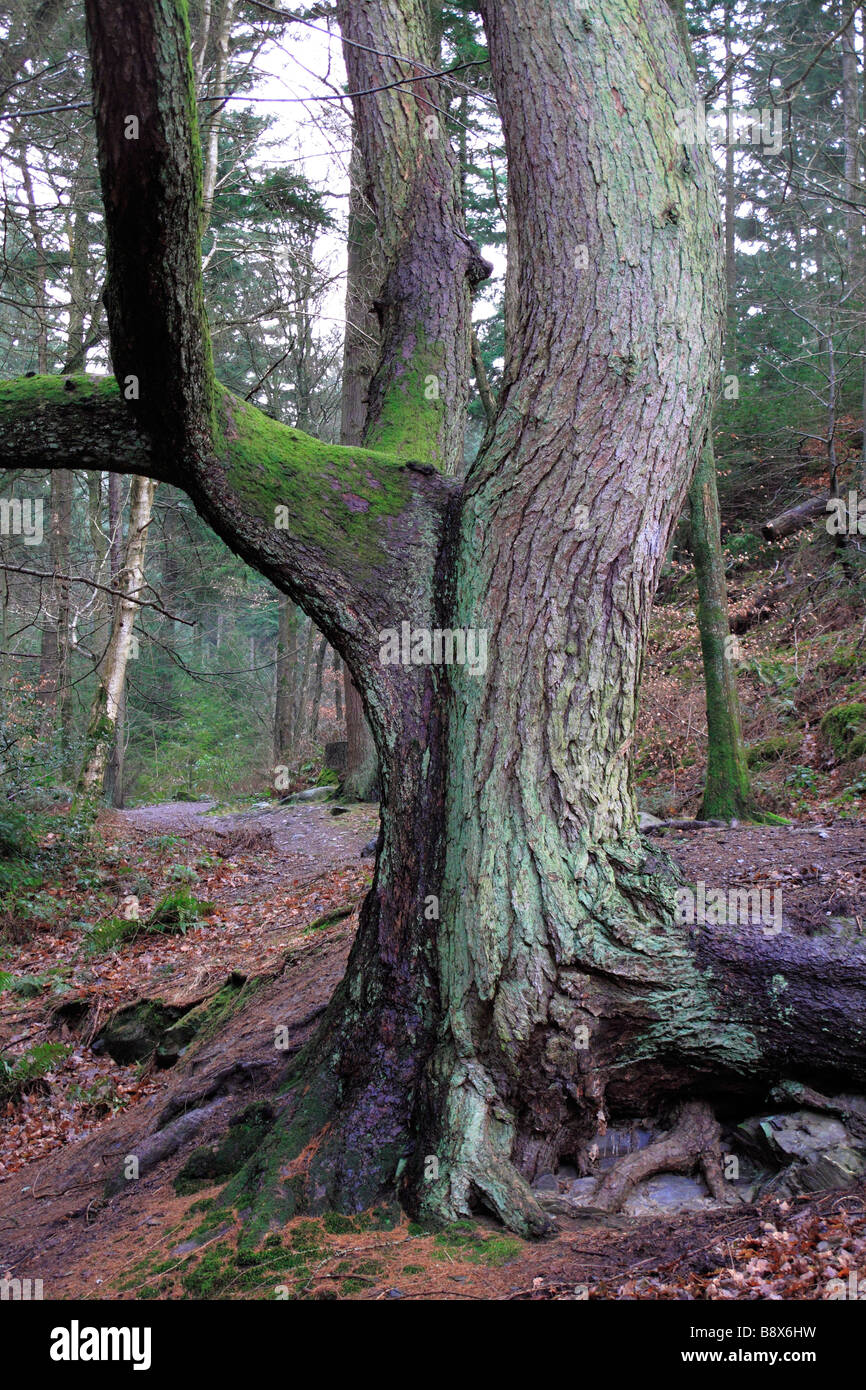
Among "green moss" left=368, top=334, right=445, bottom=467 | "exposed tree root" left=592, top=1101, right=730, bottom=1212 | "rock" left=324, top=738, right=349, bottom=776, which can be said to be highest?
"green moss" left=368, top=334, right=445, bottom=467

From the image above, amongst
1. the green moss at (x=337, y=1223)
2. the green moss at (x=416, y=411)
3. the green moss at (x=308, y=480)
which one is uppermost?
the green moss at (x=416, y=411)

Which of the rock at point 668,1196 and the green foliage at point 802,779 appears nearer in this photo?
the rock at point 668,1196

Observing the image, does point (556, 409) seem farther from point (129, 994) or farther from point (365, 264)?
point (365, 264)

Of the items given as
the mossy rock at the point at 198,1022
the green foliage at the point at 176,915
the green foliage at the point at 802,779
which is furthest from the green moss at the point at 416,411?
the green foliage at the point at 802,779

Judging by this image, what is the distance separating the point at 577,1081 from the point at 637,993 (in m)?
0.41

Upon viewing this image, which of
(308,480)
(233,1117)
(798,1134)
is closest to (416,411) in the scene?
(308,480)

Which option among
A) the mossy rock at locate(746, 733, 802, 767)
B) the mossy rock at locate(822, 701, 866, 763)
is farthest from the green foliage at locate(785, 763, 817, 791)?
the mossy rock at locate(746, 733, 802, 767)

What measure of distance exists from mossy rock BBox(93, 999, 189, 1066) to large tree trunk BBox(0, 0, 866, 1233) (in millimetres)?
2542

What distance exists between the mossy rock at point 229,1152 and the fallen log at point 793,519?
13023 mm

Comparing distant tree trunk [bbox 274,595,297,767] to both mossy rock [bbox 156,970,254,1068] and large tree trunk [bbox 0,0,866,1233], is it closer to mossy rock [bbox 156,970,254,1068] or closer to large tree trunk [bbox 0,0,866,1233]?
mossy rock [bbox 156,970,254,1068]

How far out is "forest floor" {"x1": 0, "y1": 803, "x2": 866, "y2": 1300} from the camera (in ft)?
8.90

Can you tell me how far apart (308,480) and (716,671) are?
5462 mm

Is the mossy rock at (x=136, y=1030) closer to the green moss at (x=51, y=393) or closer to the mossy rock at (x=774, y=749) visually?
the green moss at (x=51, y=393)

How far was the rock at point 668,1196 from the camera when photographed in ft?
10.4
